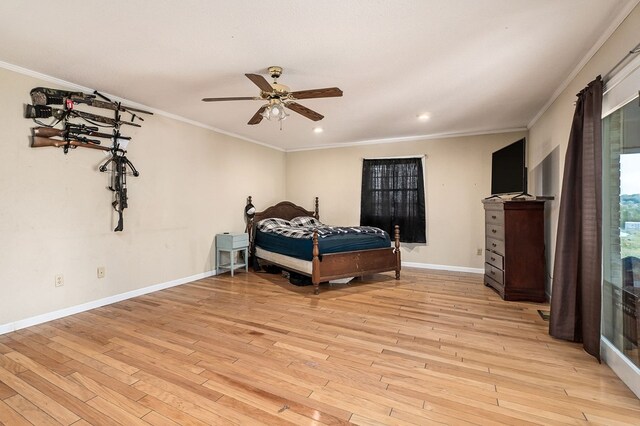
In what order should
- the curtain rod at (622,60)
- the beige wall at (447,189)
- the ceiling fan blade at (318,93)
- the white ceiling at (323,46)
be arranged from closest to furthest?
1. the curtain rod at (622,60)
2. the white ceiling at (323,46)
3. the ceiling fan blade at (318,93)
4. the beige wall at (447,189)

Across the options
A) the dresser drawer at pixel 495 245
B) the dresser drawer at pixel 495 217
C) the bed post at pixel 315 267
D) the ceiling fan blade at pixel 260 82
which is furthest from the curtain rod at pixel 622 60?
the bed post at pixel 315 267

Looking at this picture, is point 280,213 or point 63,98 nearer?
point 63,98

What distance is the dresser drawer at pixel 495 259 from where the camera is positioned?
3605 mm

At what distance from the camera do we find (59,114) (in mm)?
2926

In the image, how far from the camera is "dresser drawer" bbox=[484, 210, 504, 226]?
3604mm

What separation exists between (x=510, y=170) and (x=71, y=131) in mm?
5187

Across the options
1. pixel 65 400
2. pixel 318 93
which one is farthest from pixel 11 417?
pixel 318 93

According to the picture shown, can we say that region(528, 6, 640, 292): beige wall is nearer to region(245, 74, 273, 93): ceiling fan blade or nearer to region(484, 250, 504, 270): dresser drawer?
region(484, 250, 504, 270): dresser drawer

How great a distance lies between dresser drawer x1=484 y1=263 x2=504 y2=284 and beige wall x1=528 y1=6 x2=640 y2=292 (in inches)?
22.1

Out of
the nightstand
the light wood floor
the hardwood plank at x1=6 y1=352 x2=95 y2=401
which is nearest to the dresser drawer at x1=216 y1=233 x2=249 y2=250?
the nightstand

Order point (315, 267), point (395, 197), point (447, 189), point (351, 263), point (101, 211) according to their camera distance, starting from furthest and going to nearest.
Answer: point (395, 197) → point (447, 189) → point (351, 263) → point (315, 267) → point (101, 211)

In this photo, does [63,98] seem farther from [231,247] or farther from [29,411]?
[29,411]

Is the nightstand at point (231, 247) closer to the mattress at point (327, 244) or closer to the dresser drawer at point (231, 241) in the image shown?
the dresser drawer at point (231, 241)

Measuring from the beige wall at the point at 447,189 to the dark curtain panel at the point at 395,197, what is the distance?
0.46ft
